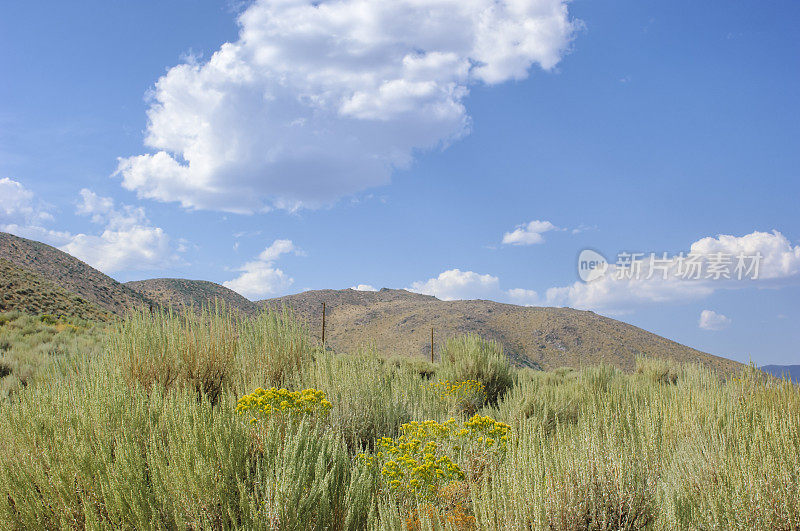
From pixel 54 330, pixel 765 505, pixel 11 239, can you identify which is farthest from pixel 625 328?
pixel 11 239

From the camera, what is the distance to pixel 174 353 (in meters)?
5.80

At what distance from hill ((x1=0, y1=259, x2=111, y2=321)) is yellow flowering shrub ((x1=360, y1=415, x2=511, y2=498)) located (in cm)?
2302

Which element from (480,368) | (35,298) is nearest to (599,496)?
(480,368)

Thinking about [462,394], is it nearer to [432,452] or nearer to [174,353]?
[174,353]

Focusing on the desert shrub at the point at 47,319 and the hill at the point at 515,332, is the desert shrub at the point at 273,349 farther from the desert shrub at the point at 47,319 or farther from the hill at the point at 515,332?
the hill at the point at 515,332

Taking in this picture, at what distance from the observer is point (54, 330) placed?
54.1ft

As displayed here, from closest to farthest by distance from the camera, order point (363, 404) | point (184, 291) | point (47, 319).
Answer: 1. point (363, 404)
2. point (47, 319)
3. point (184, 291)

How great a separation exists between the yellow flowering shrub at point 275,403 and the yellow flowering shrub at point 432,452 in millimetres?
623

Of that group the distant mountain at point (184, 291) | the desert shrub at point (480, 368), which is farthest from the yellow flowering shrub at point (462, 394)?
the distant mountain at point (184, 291)

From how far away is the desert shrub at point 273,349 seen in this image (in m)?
6.04

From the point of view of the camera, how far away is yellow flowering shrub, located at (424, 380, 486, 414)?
27.4 feet

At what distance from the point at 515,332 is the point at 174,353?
48.3 m

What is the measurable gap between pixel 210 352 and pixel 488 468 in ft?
12.9

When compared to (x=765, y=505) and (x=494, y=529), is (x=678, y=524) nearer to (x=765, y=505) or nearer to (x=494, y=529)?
(x=765, y=505)
